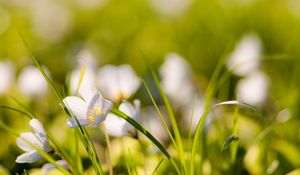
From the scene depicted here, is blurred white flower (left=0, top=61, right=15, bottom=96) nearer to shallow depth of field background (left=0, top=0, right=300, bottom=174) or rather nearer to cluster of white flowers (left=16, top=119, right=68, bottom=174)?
shallow depth of field background (left=0, top=0, right=300, bottom=174)

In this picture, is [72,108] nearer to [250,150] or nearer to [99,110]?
[99,110]

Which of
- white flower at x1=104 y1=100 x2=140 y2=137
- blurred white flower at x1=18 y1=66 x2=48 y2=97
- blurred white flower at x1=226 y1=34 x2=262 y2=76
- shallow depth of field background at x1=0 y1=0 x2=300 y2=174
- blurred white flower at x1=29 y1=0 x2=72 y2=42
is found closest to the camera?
white flower at x1=104 y1=100 x2=140 y2=137

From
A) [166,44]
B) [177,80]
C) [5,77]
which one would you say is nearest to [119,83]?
[177,80]

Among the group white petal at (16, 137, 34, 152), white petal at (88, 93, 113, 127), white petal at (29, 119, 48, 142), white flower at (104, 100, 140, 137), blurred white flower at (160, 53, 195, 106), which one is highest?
white petal at (88, 93, 113, 127)

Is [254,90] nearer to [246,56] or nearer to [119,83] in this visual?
[246,56]

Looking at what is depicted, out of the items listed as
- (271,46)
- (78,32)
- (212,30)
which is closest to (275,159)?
(271,46)

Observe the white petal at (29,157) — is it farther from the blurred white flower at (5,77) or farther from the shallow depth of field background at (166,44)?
the blurred white flower at (5,77)

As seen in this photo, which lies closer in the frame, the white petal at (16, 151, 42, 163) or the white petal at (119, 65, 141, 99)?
the white petal at (16, 151, 42, 163)

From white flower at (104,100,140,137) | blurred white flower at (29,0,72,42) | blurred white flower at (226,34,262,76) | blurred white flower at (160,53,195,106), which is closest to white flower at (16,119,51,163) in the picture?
white flower at (104,100,140,137)
